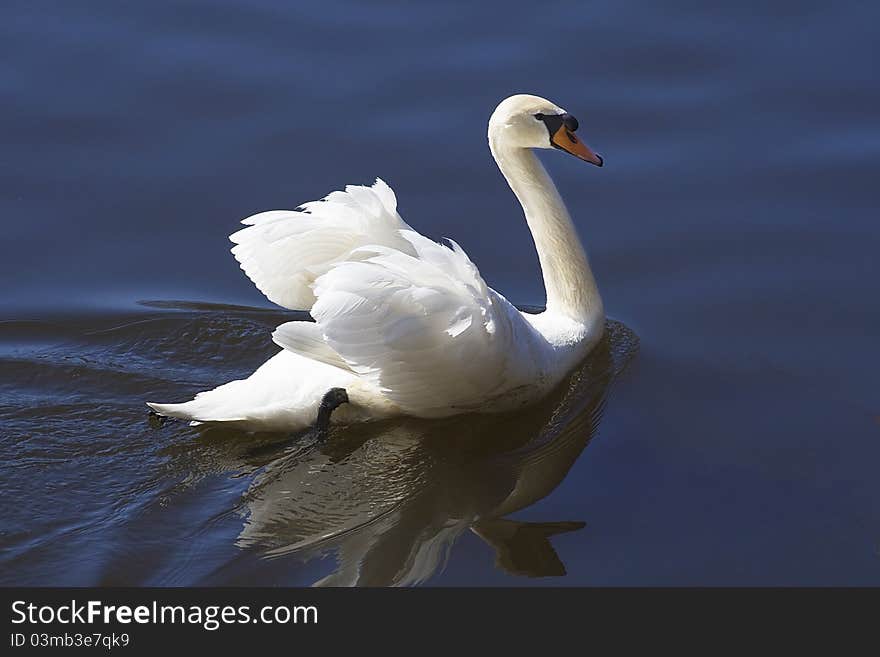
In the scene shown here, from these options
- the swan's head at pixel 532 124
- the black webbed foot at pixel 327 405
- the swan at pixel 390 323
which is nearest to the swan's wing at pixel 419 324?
the swan at pixel 390 323

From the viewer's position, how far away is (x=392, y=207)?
7293 millimetres

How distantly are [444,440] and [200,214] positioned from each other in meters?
2.78

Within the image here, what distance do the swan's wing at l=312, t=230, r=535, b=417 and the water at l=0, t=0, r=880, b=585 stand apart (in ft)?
1.19

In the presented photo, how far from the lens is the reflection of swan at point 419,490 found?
20.0ft

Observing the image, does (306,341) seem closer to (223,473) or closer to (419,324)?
(419,324)

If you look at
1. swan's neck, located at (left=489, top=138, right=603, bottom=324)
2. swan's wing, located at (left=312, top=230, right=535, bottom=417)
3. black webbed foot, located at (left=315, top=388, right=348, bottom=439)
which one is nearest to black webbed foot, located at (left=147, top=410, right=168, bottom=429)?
black webbed foot, located at (left=315, top=388, right=348, bottom=439)

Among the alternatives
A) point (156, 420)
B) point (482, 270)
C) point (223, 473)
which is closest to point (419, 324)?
point (223, 473)

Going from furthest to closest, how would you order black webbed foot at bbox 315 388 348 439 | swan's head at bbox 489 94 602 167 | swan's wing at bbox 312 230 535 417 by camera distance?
→ swan's head at bbox 489 94 602 167 → black webbed foot at bbox 315 388 348 439 → swan's wing at bbox 312 230 535 417

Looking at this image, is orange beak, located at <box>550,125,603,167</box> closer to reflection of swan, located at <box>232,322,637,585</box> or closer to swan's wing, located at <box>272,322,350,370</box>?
reflection of swan, located at <box>232,322,637,585</box>

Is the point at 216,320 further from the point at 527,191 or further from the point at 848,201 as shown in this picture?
the point at 848,201

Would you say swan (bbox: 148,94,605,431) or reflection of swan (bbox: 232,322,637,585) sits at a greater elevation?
swan (bbox: 148,94,605,431)

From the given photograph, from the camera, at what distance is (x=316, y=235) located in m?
7.21

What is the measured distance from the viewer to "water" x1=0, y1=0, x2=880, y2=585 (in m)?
6.21

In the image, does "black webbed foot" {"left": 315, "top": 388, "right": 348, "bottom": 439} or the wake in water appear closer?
the wake in water
